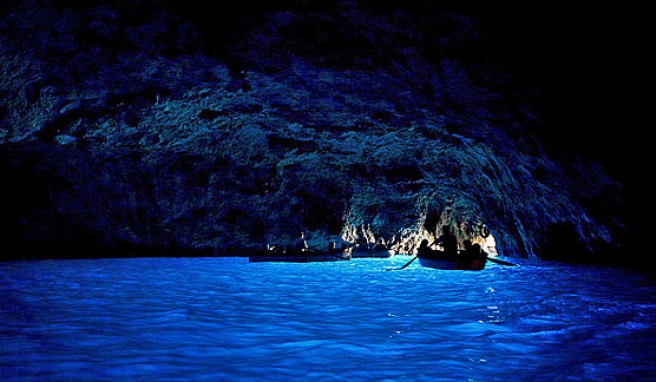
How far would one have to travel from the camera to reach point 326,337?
12.2 ft

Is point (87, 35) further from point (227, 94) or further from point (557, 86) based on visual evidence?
point (557, 86)

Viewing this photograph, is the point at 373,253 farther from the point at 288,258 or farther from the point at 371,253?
the point at 288,258

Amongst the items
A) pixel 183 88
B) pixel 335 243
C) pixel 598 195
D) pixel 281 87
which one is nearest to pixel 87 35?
pixel 183 88

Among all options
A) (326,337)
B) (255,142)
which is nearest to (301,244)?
(255,142)

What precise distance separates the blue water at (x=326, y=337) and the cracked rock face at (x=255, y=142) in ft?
13.9

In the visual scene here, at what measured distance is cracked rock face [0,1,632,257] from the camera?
24.8 ft

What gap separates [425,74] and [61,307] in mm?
7119

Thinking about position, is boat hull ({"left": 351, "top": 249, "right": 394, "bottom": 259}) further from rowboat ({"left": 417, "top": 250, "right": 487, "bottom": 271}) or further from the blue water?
the blue water

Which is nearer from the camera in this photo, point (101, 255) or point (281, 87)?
point (281, 87)

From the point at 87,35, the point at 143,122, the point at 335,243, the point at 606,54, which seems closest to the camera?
the point at 606,54

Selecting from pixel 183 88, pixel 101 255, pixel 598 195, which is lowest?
pixel 101 255

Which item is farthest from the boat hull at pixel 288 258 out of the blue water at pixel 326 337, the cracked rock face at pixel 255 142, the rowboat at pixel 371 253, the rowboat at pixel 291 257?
the blue water at pixel 326 337

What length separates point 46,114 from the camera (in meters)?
9.27

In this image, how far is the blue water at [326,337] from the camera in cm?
279
